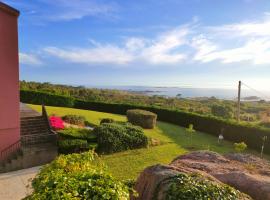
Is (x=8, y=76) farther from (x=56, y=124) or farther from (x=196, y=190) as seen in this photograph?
(x=196, y=190)

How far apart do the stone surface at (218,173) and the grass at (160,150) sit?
172 inches

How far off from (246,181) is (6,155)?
1211cm

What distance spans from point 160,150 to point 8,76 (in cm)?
960

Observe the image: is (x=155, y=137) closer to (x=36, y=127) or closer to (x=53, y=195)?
(x=36, y=127)

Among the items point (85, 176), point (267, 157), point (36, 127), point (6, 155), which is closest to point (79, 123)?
point (36, 127)

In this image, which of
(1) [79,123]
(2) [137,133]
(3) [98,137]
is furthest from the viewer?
(1) [79,123]

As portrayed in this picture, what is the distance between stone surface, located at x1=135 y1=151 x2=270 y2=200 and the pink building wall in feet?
32.1

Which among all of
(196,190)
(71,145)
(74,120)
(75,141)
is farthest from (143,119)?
(196,190)

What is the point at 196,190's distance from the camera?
5.48 metres

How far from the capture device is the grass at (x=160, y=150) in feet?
46.1

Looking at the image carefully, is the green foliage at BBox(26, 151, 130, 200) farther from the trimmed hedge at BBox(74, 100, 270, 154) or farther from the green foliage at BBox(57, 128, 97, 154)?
the trimmed hedge at BBox(74, 100, 270, 154)

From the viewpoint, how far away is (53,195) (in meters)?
4.36

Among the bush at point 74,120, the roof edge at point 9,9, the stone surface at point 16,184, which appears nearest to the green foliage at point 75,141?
the stone surface at point 16,184

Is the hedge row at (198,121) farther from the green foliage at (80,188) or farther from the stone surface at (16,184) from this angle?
the green foliage at (80,188)
